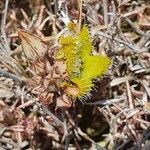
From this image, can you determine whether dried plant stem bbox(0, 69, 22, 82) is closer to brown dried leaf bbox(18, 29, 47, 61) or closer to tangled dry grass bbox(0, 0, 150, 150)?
tangled dry grass bbox(0, 0, 150, 150)

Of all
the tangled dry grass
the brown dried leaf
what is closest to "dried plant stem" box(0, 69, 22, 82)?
the tangled dry grass

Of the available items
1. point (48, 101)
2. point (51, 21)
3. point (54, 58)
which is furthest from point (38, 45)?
point (51, 21)

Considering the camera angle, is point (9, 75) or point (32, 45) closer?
point (32, 45)

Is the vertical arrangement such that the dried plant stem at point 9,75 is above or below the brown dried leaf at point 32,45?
below

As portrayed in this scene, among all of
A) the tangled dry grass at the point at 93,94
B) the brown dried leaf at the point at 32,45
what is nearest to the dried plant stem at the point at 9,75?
the tangled dry grass at the point at 93,94

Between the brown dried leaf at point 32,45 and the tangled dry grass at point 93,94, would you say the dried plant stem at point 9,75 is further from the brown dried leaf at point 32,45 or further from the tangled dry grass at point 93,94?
the brown dried leaf at point 32,45

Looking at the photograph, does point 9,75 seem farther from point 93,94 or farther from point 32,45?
point 93,94

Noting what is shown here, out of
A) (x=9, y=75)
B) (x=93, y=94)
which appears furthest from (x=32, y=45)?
(x=93, y=94)

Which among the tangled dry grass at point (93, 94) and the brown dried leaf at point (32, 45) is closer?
the brown dried leaf at point (32, 45)

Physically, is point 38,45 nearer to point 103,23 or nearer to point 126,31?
point 103,23
